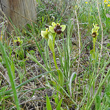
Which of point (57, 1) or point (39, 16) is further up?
point (57, 1)

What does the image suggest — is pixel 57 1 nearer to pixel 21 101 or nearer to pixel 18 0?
pixel 18 0

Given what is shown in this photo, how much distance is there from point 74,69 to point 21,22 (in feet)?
3.72

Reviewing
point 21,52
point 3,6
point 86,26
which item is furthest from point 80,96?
point 3,6

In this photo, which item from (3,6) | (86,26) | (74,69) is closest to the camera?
(74,69)

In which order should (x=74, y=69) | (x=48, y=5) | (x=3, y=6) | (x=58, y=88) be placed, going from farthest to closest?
(x=48, y=5) < (x=3, y=6) < (x=74, y=69) < (x=58, y=88)

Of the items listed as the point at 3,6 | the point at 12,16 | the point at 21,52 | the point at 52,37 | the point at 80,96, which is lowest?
the point at 80,96

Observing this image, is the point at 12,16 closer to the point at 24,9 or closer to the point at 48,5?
the point at 24,9

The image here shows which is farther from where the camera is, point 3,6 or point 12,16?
point 12,16

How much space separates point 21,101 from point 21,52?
1.80 feet

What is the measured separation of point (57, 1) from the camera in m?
2.36

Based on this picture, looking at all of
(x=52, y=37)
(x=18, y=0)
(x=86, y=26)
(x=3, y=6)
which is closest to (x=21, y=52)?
(x=52, y=37)

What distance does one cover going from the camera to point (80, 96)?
783mm

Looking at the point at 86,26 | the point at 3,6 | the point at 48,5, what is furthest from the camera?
the point at 48,5

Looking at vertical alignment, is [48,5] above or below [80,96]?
above
